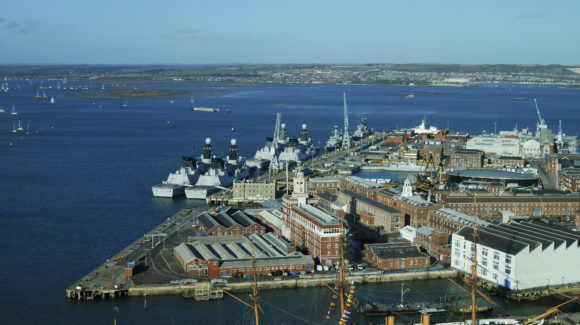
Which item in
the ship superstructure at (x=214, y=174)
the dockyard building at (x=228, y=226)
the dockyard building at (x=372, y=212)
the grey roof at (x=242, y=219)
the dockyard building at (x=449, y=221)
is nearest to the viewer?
the dockyard building at (x=449, y=221)

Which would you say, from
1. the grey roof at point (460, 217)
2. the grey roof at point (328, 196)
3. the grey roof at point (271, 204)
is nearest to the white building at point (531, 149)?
the grey roof at point (328, 196)

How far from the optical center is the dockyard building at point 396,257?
2494cm

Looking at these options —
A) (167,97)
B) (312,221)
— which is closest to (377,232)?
(312,221)

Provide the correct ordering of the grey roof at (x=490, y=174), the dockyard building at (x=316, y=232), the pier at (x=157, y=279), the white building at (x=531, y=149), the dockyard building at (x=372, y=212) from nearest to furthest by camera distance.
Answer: the pier at (x=157, y=279)
the dockyard building at (x=316, y=232)
the dockyard building at (x=372, y=212)
the grey roof at (x=490, y=174)
the white building at (x=531, y=149)

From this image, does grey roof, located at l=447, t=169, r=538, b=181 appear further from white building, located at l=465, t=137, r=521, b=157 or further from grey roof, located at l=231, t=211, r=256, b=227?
grey roof, located at l=231, t=211, r=256, b=227

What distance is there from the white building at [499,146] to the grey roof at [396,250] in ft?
111

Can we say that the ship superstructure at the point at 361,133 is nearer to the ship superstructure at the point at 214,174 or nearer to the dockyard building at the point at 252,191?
the ship superstructure at the point at 214,174

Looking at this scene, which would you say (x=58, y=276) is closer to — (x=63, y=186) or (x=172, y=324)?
(x=172, y=324)

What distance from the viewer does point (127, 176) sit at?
150 ft

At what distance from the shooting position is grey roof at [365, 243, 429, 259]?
2522 cm

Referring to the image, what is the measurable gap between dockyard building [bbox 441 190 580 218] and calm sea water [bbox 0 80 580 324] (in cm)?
1004

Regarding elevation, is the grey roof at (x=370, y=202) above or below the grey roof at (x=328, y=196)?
above

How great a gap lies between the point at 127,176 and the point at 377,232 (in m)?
21.1

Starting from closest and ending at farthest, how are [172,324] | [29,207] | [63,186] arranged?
[172,324], [29,207], [63,186]
